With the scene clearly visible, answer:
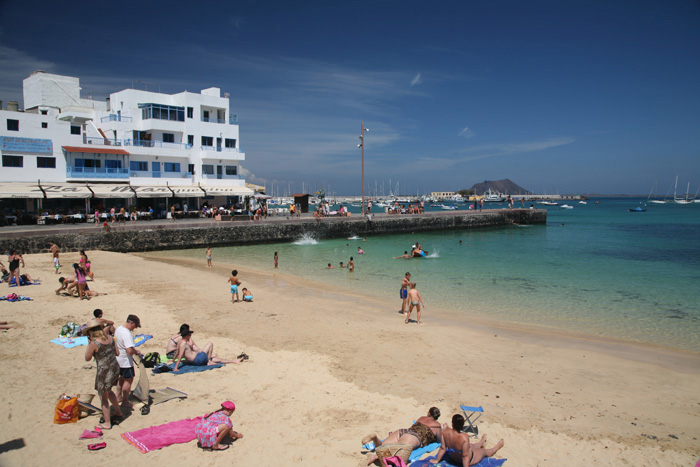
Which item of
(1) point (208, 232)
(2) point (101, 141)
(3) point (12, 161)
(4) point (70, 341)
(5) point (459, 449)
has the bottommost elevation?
(5) point (459, 449)

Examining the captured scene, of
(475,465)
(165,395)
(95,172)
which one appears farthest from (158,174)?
(475,465)

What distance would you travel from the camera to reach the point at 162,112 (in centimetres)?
3878

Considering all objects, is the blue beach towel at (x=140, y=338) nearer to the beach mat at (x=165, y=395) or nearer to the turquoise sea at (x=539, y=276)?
the beach mat at (x=165, y=395)

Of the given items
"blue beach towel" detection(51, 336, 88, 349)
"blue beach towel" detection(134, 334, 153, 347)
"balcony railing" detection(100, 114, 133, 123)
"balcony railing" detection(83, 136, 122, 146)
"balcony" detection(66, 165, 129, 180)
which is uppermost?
"balcony railing" detection(100, 114, 133, 123)

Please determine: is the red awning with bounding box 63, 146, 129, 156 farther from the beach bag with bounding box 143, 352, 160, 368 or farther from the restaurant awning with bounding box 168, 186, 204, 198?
the beach bag with bounding box 143, 352, 160, 368

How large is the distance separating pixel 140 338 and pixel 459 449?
7.45 metres

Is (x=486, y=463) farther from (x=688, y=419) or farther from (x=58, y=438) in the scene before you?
(x=58, y=438)

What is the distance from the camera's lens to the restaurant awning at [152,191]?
33.6 m

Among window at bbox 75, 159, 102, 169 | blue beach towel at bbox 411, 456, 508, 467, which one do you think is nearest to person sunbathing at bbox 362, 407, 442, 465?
blue beach towel at bbox 411, 456, 508, 467

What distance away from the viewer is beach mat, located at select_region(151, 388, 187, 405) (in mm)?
6838

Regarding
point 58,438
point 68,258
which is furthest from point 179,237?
point 58,438

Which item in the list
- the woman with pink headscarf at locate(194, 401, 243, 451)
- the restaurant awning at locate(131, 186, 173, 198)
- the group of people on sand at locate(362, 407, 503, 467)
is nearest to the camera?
the group of people on sand at locate(362, 407, 503, 467)

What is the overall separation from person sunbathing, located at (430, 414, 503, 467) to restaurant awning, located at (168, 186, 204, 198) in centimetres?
3445

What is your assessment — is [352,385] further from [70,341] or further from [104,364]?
[70,341]
